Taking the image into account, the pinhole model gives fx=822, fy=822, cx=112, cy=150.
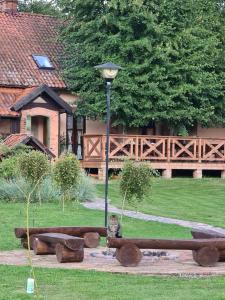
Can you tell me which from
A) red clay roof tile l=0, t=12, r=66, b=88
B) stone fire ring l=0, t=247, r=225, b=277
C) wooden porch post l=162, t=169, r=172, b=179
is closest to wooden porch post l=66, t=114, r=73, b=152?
red clay roof tile l=0, t=12, r=66, b=88

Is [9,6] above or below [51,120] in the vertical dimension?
above

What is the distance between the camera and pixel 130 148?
107 ft

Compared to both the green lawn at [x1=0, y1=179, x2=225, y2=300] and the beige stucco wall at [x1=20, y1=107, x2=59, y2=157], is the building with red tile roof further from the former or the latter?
the green lawn at [x1=0, y1=179, x2=225, y2=300]

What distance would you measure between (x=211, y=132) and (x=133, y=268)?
26385 millimetres

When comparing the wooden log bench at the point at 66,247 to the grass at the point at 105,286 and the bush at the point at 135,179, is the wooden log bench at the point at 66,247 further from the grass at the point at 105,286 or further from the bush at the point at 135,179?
the bush at the point at 135,179

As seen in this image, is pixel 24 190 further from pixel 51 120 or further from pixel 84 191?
pixel 51 120

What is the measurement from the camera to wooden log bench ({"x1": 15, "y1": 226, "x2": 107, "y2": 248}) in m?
14.3

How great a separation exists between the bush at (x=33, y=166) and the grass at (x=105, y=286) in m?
8.76

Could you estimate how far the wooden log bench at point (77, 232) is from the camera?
564 inches

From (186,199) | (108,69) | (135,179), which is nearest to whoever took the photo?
(135,179)

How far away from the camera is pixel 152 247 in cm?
1238

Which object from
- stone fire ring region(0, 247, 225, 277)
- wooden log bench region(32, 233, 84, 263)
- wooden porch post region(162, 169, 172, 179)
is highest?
wooden porch post region(162, 169, 172, 179)

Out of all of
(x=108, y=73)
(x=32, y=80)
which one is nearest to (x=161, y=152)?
(x=32, y=80)

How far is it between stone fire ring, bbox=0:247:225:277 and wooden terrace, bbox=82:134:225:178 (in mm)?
17768
